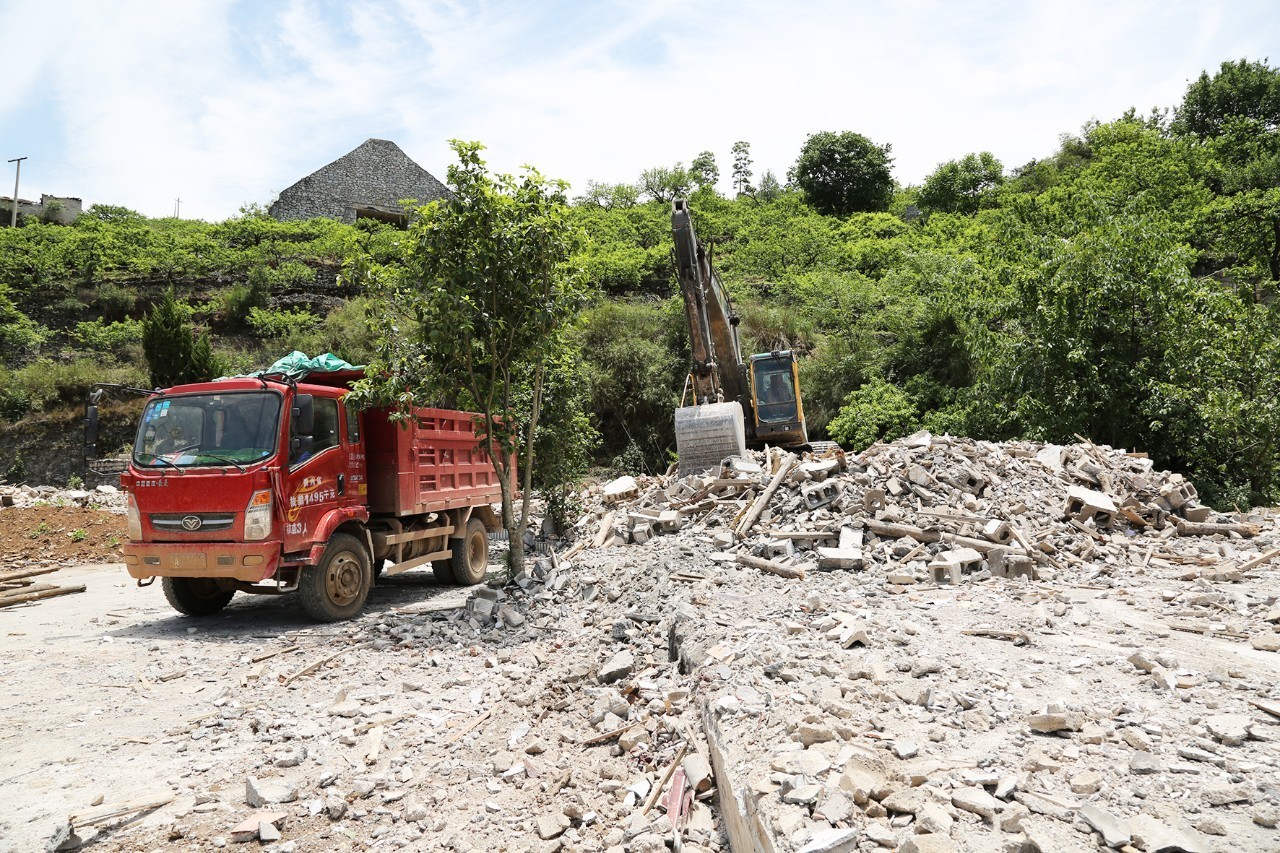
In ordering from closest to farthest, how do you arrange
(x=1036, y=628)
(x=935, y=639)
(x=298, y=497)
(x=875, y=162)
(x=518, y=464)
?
(x=935, y=639), (x=1036, y=628), (x=298, y=497), (x=518, y=464), (x=875, y=162)

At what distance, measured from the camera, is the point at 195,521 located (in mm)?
7484

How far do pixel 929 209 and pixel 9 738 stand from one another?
4404cm

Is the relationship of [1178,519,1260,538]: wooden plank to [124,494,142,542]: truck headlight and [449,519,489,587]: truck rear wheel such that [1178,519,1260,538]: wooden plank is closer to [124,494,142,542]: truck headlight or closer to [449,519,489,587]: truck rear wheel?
[449,519,489,587]: truck rear wheel

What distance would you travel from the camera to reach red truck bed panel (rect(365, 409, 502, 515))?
8.96m

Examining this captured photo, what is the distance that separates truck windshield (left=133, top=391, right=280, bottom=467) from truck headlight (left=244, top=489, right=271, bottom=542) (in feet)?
1.30

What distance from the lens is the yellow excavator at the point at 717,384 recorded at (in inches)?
472

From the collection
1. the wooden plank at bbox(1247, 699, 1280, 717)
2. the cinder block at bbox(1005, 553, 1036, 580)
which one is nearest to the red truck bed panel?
the cinder block at bbox(1005, 553, 1036, 580)

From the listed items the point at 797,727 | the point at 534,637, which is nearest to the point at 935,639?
the point at 797,727

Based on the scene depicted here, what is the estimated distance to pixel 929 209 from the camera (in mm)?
41781

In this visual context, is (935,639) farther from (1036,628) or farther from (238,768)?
(238,768)

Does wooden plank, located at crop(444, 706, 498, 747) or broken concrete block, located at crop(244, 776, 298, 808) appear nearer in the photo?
broken concrete block, located at crop(244, 776, 298, 808)

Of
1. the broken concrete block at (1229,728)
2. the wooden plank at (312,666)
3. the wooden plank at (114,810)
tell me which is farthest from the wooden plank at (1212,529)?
the wooden plank at (114,810)

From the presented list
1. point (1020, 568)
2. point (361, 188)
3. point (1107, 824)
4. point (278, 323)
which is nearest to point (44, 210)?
point (361, 188)

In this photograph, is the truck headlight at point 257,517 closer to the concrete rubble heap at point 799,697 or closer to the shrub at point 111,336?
the concrete rubble heap at point 799,697
